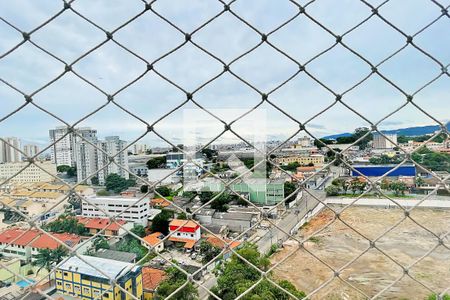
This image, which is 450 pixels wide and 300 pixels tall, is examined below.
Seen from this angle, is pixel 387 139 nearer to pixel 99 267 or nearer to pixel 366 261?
pixel 99 267

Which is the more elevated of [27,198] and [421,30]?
[421,30]

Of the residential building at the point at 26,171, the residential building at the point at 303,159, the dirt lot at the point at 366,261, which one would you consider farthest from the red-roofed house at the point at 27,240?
the dirt lot at the point at 366,261

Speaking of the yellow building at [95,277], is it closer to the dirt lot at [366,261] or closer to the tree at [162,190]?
the tree at [162,190]

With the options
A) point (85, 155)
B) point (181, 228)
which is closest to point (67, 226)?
point (85, 155)

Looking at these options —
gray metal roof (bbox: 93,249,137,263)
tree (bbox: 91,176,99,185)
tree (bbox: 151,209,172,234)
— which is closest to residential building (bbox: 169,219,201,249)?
tree (bbox: 151,209,172,234)

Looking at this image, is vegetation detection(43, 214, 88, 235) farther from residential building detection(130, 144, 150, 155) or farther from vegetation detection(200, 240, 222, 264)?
vegetation detection(200, 240, 222, 264)

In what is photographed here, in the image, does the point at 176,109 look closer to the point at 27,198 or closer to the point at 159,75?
the point at 159,75

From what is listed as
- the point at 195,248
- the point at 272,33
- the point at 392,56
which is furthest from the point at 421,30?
the point at 195,248
